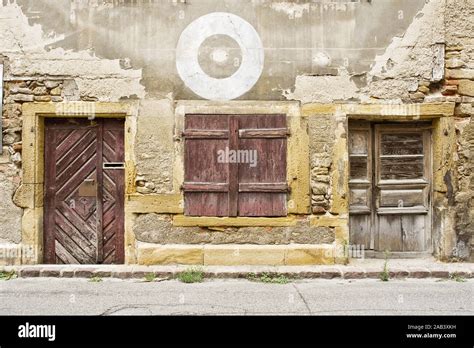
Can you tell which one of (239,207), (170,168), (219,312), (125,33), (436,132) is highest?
(125,33)

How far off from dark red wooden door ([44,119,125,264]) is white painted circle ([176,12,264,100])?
4.24 ft

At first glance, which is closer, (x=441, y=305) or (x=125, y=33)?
(x=441, y=305)

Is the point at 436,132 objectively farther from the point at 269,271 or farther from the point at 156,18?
the point at 156,18

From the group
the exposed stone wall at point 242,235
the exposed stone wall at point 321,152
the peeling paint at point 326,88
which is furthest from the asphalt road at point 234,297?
the peeling paint at point 326,88

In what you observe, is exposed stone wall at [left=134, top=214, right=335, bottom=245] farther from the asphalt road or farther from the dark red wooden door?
the asphalt road

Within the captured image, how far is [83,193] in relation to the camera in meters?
7.16

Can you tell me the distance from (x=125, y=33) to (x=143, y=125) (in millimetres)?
1316

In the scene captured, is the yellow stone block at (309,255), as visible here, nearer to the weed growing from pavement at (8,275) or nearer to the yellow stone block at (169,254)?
the yellow stone block at (169,254)

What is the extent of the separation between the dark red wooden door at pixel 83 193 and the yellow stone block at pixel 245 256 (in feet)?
4.39

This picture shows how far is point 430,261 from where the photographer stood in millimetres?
7109

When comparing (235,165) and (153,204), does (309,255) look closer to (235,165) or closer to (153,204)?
(235,165)

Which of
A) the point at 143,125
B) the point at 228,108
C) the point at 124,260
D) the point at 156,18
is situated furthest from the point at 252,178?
the point at 156,18

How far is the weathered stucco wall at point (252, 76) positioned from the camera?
22.9ft

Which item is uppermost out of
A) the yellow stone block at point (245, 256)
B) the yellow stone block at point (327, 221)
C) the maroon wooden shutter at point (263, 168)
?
the maroon wooden shutter at point (263, 168)
